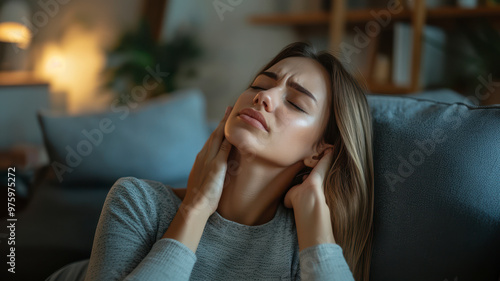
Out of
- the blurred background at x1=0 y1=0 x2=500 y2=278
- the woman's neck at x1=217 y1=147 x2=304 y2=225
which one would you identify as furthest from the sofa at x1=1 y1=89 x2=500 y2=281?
the blurred background at x1=0 y1=0 x2=500 y2=278

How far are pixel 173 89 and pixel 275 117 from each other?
118 inches

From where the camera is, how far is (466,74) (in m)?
2.97

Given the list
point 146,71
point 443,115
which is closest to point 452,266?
point 443,115

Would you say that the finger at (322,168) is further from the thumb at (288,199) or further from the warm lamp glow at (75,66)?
the warm lamp glow at (75,66)

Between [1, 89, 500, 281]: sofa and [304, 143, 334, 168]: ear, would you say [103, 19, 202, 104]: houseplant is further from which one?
[304, 143, 334, 168]: ear

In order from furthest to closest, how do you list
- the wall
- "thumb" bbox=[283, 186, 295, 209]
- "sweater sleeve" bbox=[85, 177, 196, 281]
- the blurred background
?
the wall, the blurred background, "thumb" bbox=[283, 186, 295, 209], "sweater sleeve" bbox=[85, 177, 196, 281]

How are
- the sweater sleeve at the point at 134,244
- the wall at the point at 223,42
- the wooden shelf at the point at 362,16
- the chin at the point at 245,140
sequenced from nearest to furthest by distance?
the sweater sleeve at the point at 134,244 < the chin at the point at 245,140 < the wooden shelf at the point at 362,16 < the wall at the point at 223,42

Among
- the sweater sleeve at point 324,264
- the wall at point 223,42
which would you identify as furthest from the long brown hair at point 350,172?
the wall at point 223,42

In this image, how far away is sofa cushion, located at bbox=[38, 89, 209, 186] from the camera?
1.96 m

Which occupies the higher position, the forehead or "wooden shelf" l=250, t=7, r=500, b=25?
the forehead

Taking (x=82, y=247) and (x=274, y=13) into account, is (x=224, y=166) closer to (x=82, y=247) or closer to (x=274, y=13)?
(x=82, y=247)

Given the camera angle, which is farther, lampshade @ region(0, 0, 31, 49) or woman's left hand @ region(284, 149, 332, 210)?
lampshade @ region(0, 0, 31, 49)

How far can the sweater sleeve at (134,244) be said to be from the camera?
95 centimetres

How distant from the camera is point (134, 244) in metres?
1.02
